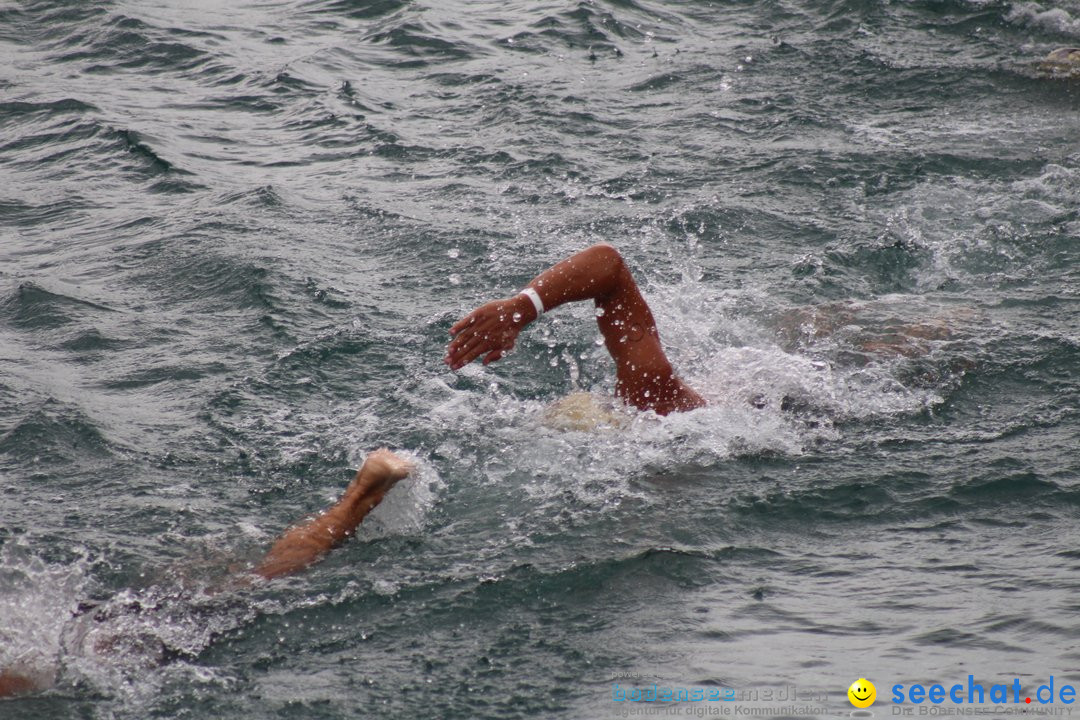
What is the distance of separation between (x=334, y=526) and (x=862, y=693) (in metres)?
2.34

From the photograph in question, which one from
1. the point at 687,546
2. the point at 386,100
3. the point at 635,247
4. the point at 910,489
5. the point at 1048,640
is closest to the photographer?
the point at 1048,640

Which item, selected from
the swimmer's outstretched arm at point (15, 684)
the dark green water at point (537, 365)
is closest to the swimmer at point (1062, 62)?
the dark green water at point (537, 365)

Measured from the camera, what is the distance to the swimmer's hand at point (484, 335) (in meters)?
5.33

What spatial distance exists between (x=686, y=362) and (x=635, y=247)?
6.01 feet

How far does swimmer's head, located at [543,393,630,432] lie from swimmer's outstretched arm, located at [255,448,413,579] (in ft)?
4.18

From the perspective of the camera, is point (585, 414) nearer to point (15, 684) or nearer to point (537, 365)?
point (537, 365)

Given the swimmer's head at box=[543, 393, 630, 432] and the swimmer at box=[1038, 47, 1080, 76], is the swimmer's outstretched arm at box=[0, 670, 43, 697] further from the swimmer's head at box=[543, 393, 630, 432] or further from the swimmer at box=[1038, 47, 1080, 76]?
the swimmer at box=[1038, 47, 1080, 76]

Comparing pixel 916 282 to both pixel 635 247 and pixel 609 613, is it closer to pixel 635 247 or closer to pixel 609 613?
pixel 635 247

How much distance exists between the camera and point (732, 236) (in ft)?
30.0

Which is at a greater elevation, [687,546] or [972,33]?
[972,33]

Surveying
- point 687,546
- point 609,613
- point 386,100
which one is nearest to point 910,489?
point 687,546

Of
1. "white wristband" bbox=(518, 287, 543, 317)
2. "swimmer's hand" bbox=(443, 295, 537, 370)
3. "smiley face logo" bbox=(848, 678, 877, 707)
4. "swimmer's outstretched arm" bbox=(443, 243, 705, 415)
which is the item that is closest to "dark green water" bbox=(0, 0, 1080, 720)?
"smiley face logo" bbox=(848, 678, 877, 707)

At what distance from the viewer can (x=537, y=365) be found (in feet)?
24.7

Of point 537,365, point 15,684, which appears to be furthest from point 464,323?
point 15,684
